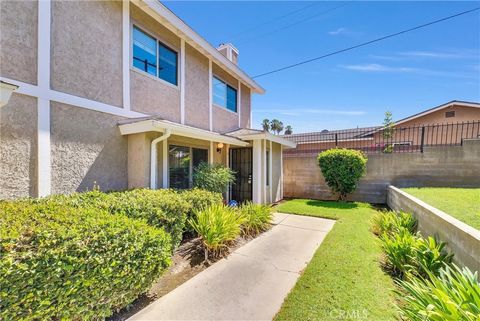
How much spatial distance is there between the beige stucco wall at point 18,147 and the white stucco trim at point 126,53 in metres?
2.20

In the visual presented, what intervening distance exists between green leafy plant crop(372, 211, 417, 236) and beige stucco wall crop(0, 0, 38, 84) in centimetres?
918

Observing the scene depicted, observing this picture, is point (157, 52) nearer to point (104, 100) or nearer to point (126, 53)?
A: point (126, 53)

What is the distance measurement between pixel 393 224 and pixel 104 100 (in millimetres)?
8705

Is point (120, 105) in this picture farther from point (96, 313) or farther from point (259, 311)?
point (259, 311)

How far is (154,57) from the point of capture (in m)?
7.38

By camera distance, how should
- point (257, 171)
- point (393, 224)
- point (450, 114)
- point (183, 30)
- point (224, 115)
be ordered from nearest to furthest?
1. point (393, 224)
2. point (183, 30)
3. point (257, 171)
4. point (224, 115)
5. point (450, 114)

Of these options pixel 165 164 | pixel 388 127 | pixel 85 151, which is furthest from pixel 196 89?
pixel 388 127

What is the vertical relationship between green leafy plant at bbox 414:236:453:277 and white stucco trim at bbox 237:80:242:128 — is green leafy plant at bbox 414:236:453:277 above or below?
below

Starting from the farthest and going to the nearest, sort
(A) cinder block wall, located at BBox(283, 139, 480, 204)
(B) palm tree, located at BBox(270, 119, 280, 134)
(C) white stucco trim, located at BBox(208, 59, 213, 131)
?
(B) palm tree, located at BBox(270, 119, 280, 134) → (C) white stucco trim, located at BBox(208, 59, 213, 131) → (A) cinder block wall, located at BBox(283, 139, 480, 204)

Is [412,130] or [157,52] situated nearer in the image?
[157,52]

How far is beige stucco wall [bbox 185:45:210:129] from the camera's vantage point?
344 inches

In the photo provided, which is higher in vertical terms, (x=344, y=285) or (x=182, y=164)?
(x=182, y=164)

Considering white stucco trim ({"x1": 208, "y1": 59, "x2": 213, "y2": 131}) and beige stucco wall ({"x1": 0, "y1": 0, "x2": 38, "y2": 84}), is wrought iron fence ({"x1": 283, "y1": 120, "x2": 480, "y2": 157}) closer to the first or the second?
white stucco trim ({"x1": 208, "y1": 59, "x2": 213, "y2": 131})

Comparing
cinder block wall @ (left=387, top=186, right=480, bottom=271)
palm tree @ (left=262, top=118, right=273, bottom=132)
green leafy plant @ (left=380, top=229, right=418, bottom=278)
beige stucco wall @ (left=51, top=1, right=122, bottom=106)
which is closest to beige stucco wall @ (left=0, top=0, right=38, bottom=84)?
beige stucco wall @ (left=51, top=1, right=122, bottom=106)
